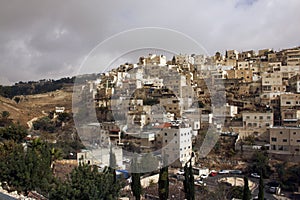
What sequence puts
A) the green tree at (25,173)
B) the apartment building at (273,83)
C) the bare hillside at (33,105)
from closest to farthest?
the green tree at (25,173), the apartment building at (273,83), the bare hillside at (33,105)

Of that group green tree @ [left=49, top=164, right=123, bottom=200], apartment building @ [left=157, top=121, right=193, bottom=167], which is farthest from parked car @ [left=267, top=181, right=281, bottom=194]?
green tree @ [left=49, top=164, right=123, bottom=200]

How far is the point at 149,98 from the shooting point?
18.3 m

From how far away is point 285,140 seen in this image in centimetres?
1148

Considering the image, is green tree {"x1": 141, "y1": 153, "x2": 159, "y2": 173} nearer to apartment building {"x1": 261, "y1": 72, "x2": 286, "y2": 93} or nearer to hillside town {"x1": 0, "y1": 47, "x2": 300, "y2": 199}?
hillside town {"x1": 0, "y1": 47, "x2": 300, "y2": 199}

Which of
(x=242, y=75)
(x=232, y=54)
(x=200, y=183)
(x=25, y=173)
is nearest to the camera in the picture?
(x=25, y=173)

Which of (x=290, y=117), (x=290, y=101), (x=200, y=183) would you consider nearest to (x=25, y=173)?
(x=200, y=183)

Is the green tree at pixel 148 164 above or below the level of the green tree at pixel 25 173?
below

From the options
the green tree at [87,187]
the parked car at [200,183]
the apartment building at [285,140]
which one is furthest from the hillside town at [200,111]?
the green tree at [87,187]

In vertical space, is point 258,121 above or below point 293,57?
below

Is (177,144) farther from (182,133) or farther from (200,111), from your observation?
(200,111)

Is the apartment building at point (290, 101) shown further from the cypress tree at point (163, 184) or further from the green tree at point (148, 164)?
the cypress tree at point (163, 184)

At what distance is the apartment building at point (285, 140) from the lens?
1130 centimetres

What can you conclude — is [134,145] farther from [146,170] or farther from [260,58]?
[260,58]

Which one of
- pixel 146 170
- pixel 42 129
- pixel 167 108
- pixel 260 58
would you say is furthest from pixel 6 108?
pixel 260 58
